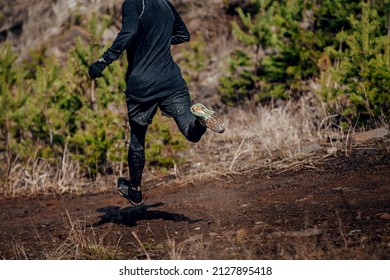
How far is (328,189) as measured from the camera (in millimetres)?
6227

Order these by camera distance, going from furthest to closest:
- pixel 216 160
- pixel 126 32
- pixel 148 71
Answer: pixel 216 160
pixel 148 71
pixel 126 32

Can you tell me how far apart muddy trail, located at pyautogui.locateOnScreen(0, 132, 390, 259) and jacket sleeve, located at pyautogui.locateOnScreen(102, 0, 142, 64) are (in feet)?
5.29

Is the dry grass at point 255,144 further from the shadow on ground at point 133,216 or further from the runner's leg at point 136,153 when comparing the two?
the runner's leg at point 136,153

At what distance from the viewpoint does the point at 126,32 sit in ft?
17.7

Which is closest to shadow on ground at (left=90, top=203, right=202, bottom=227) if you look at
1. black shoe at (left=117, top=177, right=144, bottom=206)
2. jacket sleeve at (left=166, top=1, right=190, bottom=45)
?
black shoe at (left=117, top=177, right=144, bottom=206)

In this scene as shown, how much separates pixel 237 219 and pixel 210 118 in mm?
1156

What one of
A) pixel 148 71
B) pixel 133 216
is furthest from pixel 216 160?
pixel 148 71

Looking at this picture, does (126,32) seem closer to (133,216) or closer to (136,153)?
(136,153)

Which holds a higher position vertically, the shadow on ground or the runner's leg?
the runner's leg

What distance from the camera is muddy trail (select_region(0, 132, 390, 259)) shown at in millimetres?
4730

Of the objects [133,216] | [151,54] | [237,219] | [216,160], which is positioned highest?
[151,54]

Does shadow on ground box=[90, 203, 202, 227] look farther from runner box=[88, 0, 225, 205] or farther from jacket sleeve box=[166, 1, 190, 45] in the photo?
jacket sleeve box=[166, 1, 190, 45]

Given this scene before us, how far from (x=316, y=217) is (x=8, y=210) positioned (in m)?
4.80

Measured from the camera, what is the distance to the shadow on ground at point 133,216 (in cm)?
627
